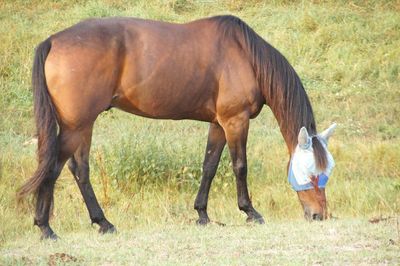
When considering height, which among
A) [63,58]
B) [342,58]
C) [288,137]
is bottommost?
[342,58]

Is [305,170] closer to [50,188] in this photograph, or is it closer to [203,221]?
[203,221]

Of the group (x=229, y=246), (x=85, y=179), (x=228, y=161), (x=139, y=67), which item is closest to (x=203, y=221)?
(x=85, y=179)

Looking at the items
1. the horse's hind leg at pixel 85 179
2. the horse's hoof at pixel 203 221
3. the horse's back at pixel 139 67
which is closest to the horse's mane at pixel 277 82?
the horse's back at pixel 139 67

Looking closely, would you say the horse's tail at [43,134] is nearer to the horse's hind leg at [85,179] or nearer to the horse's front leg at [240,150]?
the horse's hind leg at [85,179]

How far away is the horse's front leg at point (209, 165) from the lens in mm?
8500

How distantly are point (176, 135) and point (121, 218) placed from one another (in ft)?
13.8

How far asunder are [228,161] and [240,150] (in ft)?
7.91

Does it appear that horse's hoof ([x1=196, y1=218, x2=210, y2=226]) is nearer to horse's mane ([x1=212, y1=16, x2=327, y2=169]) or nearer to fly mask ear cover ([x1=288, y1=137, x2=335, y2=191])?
fly mask ear cover ([x1=288, y1=137, x2=335, y2=191])

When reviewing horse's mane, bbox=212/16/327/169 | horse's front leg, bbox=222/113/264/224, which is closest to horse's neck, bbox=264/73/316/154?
horse's mane, bbox=212/16/327/169

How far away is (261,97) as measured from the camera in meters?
8.40

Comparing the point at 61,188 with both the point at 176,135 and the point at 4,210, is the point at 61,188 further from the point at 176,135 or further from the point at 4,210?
the point at 176,135

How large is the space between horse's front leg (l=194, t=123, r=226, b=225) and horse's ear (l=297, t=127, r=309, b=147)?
0.73m

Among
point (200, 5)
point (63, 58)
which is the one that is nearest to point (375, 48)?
point (200, 5)

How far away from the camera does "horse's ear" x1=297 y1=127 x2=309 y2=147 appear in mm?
8156
